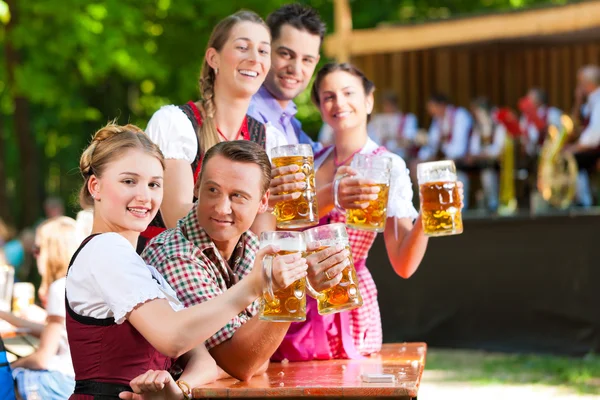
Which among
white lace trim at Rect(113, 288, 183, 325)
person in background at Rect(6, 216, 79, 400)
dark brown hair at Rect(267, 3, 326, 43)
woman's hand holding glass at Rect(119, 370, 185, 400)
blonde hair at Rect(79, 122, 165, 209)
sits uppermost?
dark brown hair at Rect(267, 3, 326, 43)

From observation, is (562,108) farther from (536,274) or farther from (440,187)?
(440,187)

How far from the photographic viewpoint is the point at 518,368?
7016mm

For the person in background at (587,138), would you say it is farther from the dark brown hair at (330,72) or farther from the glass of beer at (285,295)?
the glass of beer at (285,295)

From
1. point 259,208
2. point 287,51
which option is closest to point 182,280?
point 259,208

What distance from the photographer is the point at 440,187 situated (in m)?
2.75

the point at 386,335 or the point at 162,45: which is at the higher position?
the point at 162,45

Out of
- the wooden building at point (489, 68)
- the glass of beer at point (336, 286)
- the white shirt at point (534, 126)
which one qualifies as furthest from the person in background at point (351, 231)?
the wooden building at point (489, 68)

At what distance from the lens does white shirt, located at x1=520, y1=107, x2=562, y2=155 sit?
36.5ft

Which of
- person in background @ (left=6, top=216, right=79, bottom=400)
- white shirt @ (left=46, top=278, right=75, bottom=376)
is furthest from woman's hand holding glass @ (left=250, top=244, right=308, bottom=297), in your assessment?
white shirt @ (left=46, top=278, right=75, bottom=376)

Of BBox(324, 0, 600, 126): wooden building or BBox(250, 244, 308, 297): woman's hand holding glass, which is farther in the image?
BBox(324, 0, 600, 126): wooden building

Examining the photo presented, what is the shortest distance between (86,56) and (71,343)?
10.5m

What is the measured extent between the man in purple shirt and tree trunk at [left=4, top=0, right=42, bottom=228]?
10.1m

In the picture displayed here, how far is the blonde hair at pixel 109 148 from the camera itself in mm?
2328

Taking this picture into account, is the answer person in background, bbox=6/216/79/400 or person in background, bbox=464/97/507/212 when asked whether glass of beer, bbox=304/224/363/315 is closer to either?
person in background, bbox=6/216/79/400
